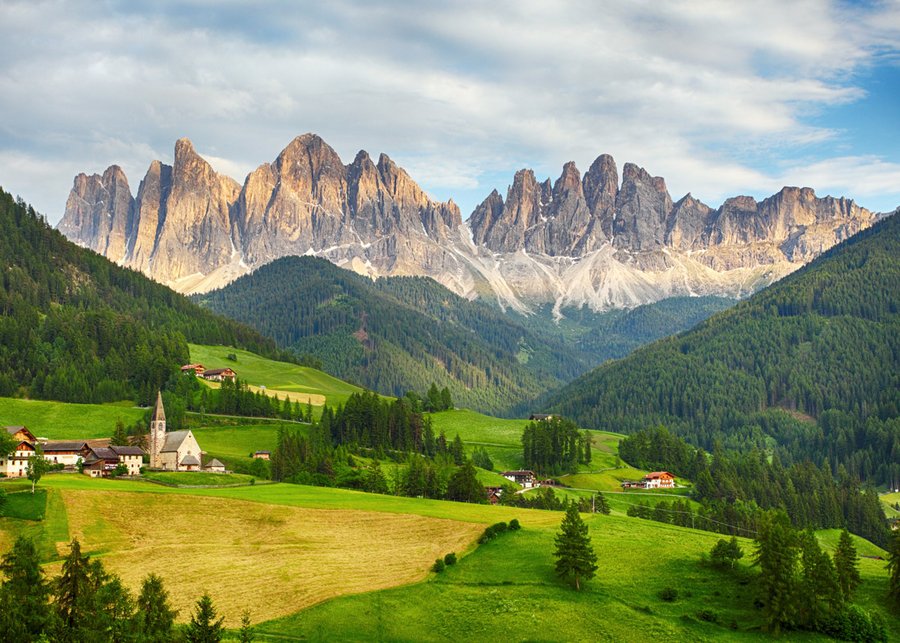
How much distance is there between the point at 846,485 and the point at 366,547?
138 metres

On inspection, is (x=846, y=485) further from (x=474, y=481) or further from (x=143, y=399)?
(x=143, y=399)

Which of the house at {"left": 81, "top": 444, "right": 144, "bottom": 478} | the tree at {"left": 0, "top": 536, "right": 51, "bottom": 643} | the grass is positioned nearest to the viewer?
the tree at {"left": 0, "top": 536, "right": 51, "bottom": 643}

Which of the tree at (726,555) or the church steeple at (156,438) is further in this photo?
the church steeple at (156,438)

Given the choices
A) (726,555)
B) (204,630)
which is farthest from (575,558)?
(204,630)

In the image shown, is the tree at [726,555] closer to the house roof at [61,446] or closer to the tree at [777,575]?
the tree at [777,575]

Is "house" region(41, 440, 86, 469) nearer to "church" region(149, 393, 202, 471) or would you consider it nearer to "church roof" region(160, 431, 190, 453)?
"church" region(149, 393, 202, 471)

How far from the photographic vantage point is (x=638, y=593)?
7356 cm

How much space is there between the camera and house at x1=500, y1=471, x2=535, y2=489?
16488cm

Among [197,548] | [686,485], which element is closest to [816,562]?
[197,548]

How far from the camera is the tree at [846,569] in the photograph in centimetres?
7375

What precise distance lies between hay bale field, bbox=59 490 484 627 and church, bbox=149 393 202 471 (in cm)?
3339

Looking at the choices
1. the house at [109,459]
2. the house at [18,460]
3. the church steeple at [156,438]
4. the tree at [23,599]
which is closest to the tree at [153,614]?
the tree at [23,599]

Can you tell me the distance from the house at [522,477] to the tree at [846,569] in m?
90.0

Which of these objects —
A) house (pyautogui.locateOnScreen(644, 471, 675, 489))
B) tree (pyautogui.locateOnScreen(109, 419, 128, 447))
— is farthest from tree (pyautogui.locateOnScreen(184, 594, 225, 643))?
house (pyautogui.locateOnScreen(644, 471, 675, 489))
